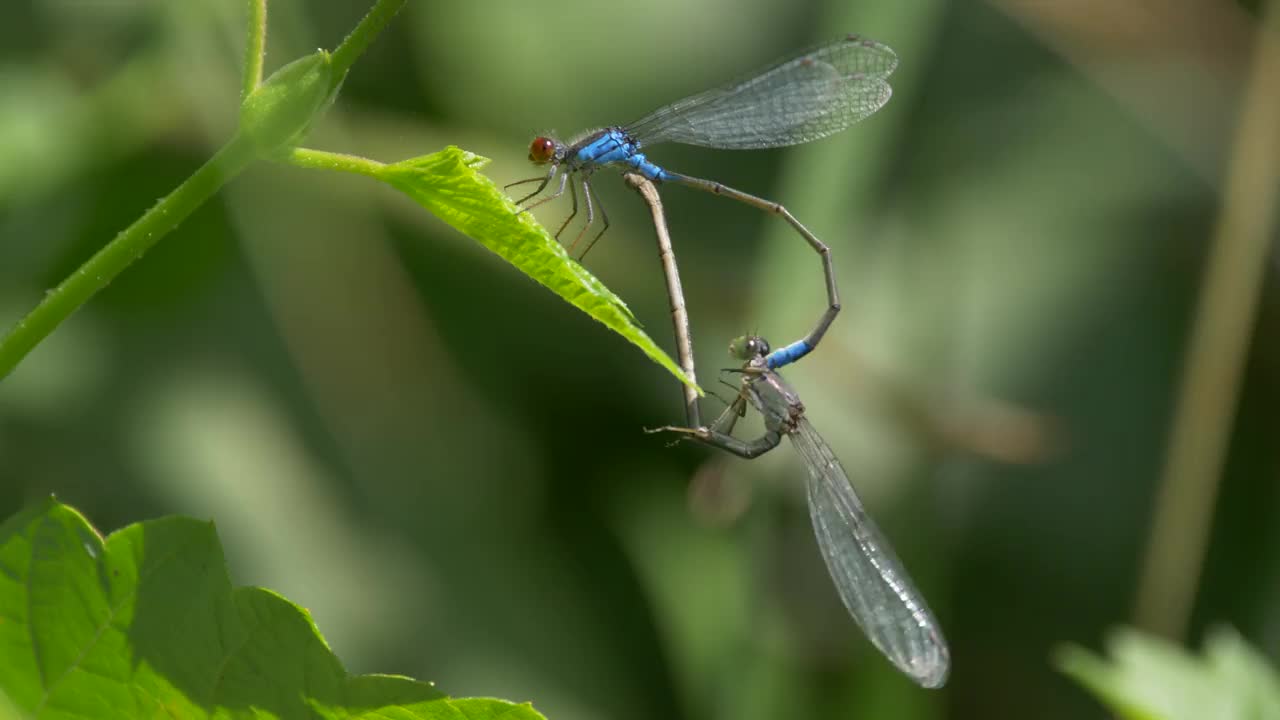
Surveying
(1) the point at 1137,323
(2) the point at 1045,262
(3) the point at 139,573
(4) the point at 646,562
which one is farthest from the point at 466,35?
(3) the point at 139,573

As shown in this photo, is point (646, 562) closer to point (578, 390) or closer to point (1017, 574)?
point (578, 390)

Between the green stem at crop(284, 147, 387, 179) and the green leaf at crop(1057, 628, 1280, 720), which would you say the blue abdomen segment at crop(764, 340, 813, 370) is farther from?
the green stem at crop(284, 147, 387, 179)

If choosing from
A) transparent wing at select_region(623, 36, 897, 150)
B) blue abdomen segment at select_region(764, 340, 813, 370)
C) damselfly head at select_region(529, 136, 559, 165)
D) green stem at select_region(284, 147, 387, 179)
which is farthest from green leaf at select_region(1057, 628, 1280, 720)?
green stem at select_region(284, 147, 387, 179)

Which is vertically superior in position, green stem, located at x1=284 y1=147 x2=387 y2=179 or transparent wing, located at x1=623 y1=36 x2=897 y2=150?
transparent wing, located at x1=623 y1=36 x2=897 y2=150

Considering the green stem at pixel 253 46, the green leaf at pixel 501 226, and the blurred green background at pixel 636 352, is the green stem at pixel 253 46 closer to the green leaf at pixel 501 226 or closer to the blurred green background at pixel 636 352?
the green leaf at pixel 501 226

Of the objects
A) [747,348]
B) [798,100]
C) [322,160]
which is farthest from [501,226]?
[798,100]
